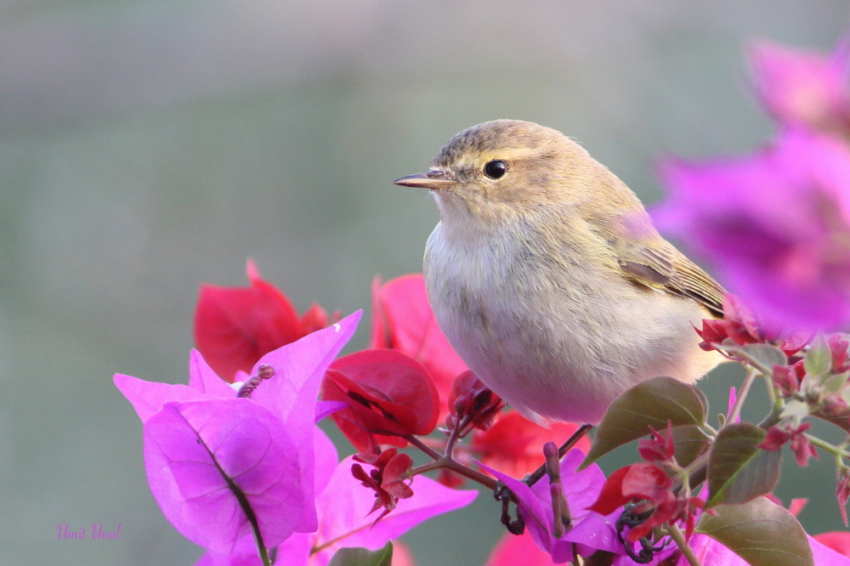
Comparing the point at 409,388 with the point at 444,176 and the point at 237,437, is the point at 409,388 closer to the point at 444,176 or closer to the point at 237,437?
the point at 237,437

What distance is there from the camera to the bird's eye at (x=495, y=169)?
2322 mm

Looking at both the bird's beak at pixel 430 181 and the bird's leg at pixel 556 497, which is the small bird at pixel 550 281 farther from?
the bird's leg at pixel 556 497

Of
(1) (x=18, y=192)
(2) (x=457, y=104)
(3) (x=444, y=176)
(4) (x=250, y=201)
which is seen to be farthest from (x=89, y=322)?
(3) (x=444, y=176)

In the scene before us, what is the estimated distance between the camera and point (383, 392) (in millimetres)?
1148

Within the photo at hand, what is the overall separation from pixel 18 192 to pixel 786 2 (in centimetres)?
559

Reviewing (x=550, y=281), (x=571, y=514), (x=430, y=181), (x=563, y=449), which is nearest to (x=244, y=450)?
(x=571, y=514)

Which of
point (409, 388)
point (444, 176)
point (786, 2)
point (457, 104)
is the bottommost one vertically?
point (409, 388)

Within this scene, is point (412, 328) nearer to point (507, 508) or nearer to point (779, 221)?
point (507, 508)

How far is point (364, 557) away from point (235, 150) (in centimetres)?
556

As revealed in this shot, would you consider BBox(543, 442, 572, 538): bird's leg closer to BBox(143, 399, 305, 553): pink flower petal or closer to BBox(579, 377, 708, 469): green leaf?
BBox(579, 377, 708, 469): green leaf

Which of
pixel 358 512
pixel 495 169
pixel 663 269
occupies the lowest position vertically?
pixel 358 512

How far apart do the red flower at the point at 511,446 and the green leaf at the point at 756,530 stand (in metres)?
0.59

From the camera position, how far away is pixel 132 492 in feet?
17.0

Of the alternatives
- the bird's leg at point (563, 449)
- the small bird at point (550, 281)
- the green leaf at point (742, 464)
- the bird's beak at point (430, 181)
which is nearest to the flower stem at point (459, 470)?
the bird's leg at point (563, 449)
